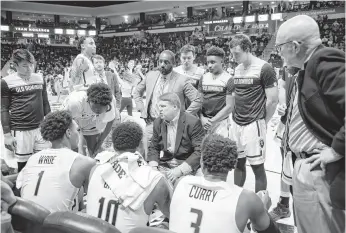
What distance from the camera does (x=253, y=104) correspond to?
3561 millimetres

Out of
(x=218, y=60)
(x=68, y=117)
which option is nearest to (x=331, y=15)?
(x=218, y=60)

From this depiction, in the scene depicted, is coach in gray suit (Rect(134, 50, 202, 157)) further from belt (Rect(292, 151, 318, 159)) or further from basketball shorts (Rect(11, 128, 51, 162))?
belt (Rect(292, 151, 318, 159))

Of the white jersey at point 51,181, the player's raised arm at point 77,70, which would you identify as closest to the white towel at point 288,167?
the white jersey at point 51,181

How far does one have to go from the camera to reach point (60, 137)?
2.47 m

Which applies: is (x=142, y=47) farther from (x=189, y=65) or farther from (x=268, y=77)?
(x=268, y=77)

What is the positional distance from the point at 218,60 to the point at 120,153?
2251 mm

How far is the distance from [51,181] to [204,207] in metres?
1.01

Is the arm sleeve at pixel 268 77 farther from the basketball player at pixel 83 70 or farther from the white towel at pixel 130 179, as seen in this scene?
the basketball player at pixel 83 70

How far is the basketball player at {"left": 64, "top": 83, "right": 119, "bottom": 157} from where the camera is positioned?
3293 millimetres

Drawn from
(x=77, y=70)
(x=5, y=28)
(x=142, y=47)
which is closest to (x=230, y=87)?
(x=77, y=70)

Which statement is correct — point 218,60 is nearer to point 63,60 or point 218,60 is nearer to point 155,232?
point 155,232

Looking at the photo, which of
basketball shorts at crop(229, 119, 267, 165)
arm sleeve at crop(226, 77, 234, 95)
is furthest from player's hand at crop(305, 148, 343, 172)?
arm sleeve at crop(226, 77, 234, 95)

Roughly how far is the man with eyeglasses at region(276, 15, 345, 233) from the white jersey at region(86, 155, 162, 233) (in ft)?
2.75

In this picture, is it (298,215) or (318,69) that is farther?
(298,215)
